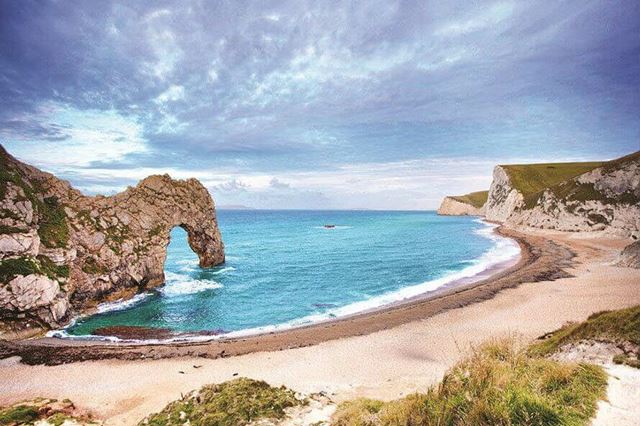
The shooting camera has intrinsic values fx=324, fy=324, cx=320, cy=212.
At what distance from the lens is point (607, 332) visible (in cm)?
1338

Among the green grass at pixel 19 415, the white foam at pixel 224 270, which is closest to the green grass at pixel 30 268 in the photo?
the green grass at pixel 19 415

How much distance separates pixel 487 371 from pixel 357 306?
2387 centimetres

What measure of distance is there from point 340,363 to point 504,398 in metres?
13.6

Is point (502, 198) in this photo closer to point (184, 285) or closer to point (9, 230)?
point (184, 285)

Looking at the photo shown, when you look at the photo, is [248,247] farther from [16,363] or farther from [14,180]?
[16,363]

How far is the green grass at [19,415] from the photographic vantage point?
12414 millimetres

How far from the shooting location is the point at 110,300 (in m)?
33.8

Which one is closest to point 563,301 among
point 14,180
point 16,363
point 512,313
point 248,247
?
point 512,313

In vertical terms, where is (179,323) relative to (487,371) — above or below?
below

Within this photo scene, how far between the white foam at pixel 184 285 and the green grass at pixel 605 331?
34363 millimetres

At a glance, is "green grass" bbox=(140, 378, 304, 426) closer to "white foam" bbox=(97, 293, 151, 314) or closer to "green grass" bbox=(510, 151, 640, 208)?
"white foam" bbox=(97, 293, 151, 314)

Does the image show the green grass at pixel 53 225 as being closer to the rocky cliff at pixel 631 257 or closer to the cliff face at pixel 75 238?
the cliff face at pixel 75 238

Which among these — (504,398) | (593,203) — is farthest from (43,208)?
(593,203)

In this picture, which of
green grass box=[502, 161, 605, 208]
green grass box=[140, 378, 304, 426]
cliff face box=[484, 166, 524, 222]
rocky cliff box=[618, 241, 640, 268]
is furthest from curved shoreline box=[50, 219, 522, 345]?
green grass box=[502, 161, 605, 208]
